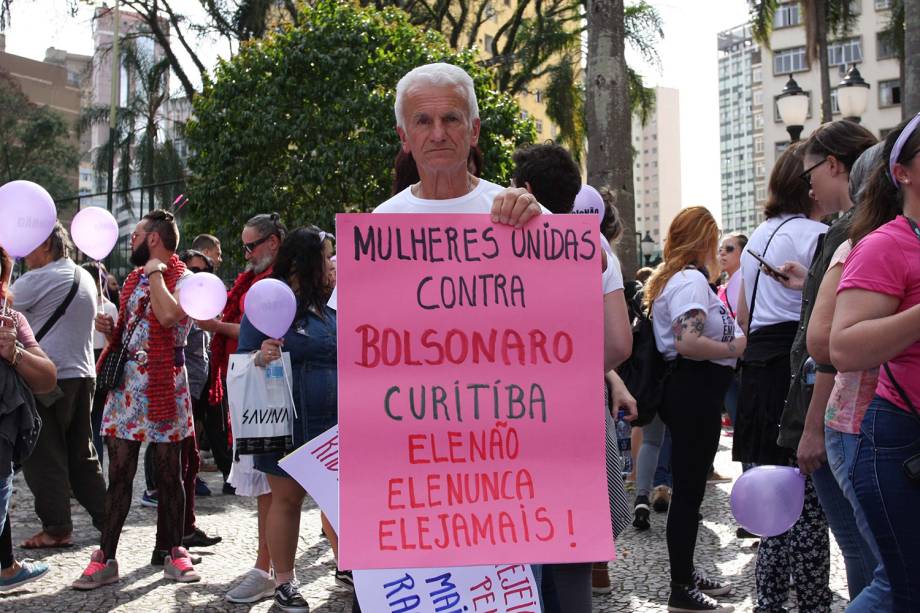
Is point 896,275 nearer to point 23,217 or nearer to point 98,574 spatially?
point 23,217

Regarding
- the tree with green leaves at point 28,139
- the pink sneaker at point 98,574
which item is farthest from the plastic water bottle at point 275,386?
the tree with green leaves at point 28,139

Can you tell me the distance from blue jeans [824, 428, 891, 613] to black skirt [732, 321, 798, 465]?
78 centimetres

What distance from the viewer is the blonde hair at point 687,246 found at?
5.10m

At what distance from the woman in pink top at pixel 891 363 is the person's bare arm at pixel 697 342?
2055 mm

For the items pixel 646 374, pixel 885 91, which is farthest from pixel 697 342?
pixel 885 91

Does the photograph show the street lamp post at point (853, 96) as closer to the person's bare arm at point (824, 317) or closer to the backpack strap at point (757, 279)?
the backpack strap at point (757, 279)

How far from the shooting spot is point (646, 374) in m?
5.04

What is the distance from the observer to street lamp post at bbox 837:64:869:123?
45.9 ft

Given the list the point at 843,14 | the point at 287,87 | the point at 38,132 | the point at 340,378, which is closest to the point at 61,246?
the point at 340,378

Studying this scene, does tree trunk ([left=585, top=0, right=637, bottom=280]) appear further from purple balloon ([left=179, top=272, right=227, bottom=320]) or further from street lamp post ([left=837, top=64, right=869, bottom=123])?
street lamp post ([left=837, top=64, right=869, bottom=123])

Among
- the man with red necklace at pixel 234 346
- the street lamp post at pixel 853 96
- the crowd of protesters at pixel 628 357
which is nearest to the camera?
the crowd of protesters at pixel 628 357

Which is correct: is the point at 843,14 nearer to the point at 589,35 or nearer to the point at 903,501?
the point at 589,35

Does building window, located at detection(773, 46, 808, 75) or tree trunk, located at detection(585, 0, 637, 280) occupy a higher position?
building window, located at detection(773, 46, 808, 75)

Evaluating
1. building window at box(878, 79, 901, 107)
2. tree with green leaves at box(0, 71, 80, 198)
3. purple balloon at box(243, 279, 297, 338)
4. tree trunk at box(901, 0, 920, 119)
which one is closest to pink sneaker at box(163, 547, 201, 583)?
purple balloon at box(243, 279, 297, 338)
